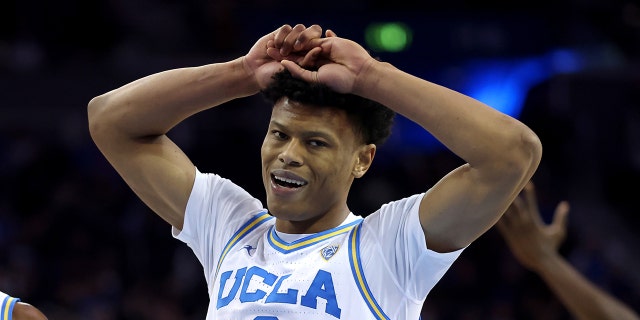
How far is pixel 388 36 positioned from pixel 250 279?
294 inches

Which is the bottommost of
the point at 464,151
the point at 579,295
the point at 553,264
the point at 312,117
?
the point at 579,295

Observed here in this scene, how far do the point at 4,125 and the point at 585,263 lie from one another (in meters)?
6.00

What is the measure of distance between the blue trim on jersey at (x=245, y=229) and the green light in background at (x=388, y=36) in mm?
6909

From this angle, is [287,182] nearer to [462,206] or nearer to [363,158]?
[363,158]

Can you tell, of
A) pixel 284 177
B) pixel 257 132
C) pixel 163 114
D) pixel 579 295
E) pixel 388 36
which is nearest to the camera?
pixel 284 177

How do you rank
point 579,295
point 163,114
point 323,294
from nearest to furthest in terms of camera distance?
1. point 323,294
2. point 163,114
3. point 579,295

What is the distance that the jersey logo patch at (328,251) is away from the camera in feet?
10.7

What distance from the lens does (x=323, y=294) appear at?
3.13 meters

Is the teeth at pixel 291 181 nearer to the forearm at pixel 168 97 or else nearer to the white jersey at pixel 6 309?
the forearm at pixel 168 97

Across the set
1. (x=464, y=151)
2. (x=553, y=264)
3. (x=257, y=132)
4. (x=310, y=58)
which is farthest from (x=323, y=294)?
(x=257, y=132)

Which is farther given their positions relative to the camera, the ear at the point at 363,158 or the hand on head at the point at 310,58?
the ear at the point at 363,158

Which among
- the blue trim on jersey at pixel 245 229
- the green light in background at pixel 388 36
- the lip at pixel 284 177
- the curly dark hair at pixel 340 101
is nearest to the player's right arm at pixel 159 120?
the curly dark hair at pixel 340 101

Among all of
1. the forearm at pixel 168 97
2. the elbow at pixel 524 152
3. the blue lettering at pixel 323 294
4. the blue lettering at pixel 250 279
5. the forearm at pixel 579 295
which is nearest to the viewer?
the elbow at pixel 524 152

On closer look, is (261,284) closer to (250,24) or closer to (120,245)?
(120,245)
